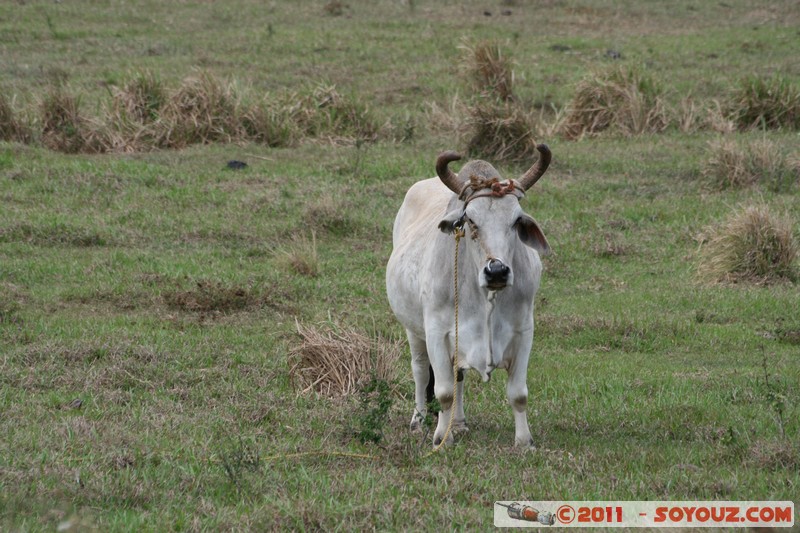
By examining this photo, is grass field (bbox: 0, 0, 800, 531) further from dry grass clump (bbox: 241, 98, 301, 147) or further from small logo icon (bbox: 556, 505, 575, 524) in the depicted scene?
dry grass clump (bbox: 241, 98, 301, 147)

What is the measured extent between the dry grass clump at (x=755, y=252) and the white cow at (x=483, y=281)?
14.6 ft

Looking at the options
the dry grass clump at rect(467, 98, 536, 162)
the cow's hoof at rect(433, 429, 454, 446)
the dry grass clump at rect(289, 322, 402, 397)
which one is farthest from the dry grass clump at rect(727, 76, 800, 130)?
the cow's hoof at rect(433, 429, 454, 446)

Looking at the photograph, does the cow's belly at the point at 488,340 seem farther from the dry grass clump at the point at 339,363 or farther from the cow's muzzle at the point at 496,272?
the dry grass clump at the point at 339,363

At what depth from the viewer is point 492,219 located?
222 inches

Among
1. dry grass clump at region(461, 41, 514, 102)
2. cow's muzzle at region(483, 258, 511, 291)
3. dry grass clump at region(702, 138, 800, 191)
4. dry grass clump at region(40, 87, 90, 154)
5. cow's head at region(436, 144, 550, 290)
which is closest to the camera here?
cow's muzzle at region(483, 258, 511, 291)

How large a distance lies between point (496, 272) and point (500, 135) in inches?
337

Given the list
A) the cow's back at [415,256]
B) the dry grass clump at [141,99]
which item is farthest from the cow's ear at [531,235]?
the dry grass clump at [141,99]

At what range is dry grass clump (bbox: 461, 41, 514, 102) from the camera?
1620 cm

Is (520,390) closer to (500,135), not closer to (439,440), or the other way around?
(439,440)

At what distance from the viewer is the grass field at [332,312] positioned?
517 centimetres

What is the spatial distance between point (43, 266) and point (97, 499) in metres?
5.39

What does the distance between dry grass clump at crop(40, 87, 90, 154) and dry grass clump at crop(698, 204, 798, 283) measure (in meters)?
7.87

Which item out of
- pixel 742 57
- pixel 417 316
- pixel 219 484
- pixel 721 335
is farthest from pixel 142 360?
pixel 742 57

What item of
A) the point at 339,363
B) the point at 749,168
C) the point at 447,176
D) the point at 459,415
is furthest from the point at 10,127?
the point at 447,176
